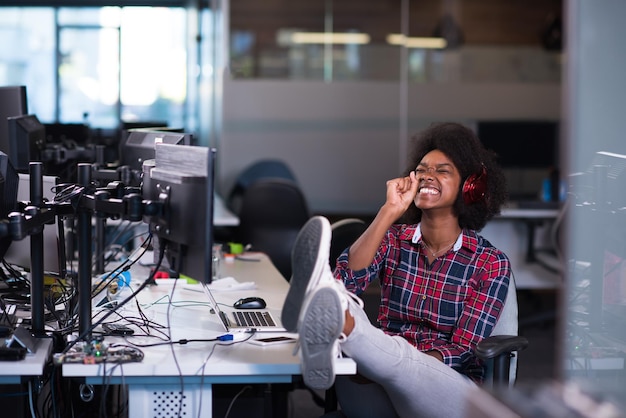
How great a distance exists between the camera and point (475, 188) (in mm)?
2836

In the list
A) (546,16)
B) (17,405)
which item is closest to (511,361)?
(17,405)

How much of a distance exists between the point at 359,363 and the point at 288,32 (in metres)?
6.14

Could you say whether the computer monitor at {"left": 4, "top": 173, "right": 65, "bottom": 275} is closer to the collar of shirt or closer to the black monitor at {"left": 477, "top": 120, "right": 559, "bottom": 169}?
the collar of shirt

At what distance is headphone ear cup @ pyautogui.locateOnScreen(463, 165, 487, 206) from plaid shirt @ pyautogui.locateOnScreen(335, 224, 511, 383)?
111mm

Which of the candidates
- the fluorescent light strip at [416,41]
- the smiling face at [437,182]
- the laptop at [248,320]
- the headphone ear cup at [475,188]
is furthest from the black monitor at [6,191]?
the fluorescent light strip at [416,41]

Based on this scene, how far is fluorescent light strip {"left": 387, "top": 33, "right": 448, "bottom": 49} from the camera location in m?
8.26

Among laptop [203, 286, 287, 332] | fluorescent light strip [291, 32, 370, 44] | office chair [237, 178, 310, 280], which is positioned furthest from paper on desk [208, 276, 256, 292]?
fluorescent light strip [291, 32, 370, 44]

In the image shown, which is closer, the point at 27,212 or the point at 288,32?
the point at 27,212

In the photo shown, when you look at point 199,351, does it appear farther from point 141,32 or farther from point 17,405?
point 141,32

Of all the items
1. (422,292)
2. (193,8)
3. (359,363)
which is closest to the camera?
(359,363)

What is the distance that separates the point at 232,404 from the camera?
101 inches

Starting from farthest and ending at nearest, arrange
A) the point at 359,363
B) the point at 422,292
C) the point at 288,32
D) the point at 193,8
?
the point at 193,8 < the point at 288,32 < the point at 422,292 < the point at 359,363

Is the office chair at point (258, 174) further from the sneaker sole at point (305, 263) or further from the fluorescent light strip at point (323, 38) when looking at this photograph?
the sneaker sole at point (305, 263)

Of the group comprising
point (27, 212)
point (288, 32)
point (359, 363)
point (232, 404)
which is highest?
point (288, 32)
